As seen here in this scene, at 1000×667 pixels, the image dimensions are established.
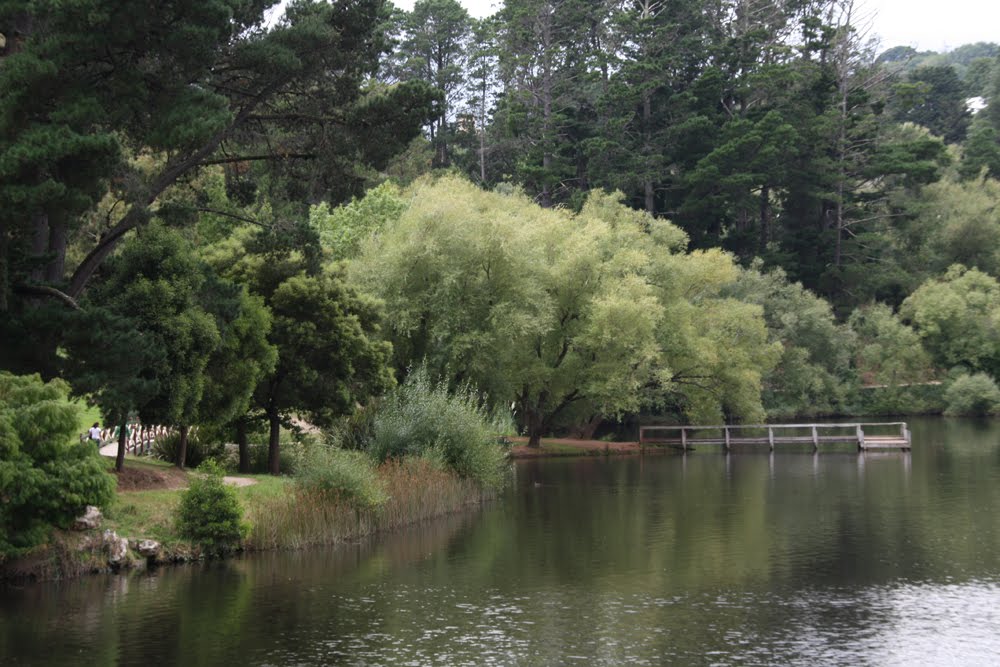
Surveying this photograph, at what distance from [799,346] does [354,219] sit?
3275 cm

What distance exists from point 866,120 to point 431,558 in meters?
66.4

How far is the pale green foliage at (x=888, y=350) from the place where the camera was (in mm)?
75438

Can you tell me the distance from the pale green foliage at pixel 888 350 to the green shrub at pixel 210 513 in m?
60.4

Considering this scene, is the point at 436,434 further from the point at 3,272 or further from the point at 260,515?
the point at 3,272

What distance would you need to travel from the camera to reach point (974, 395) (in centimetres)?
7144

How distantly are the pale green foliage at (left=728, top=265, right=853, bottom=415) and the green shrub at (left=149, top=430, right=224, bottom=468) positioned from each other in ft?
132

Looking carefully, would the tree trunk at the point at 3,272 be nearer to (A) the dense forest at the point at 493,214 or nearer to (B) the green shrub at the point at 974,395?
(A) the dense forest at the point at 493,214

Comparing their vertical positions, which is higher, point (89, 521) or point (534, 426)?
point (534, 426)

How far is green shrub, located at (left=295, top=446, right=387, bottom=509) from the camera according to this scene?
26109mm

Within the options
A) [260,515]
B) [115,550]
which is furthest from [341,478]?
[115,550]

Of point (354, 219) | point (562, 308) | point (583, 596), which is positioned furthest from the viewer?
point (562, 308)

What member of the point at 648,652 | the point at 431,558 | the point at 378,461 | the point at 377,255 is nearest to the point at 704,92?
the point at 377,255

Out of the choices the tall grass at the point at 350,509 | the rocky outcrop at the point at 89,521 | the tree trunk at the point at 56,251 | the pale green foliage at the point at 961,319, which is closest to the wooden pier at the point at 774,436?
the pale green foliage at the point at 961,319

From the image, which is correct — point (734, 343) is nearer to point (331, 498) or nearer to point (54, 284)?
point (331, 498)
